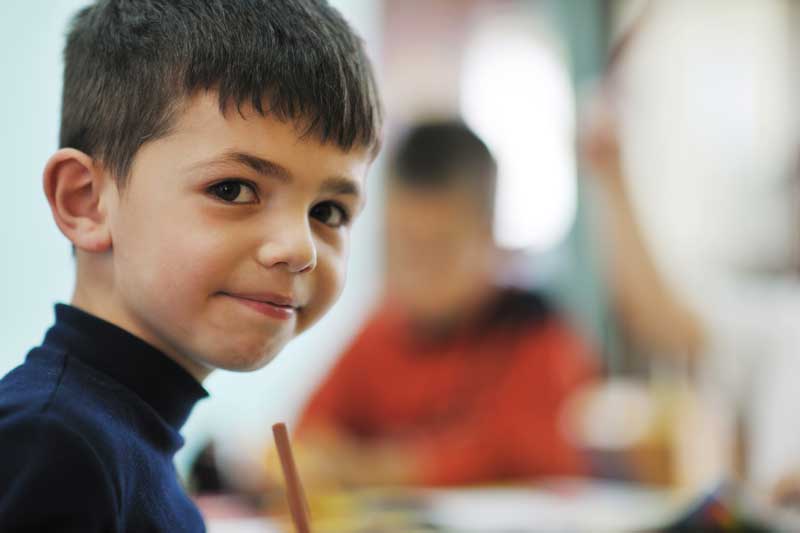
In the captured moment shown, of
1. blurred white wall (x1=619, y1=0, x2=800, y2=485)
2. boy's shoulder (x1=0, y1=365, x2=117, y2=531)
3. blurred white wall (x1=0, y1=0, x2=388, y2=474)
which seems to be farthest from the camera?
blurred white wall (x1=619, y1=0, x2=800, y2=485)

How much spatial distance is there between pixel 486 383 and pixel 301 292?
0.90 meters

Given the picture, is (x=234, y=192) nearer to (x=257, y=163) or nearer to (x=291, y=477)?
(x=257, y=163)

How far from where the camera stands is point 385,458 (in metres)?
1.20

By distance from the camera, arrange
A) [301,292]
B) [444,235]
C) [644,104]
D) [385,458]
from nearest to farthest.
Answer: [301,292] < [385,458] < [444,235] < [644,104]

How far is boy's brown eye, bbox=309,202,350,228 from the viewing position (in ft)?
1.67

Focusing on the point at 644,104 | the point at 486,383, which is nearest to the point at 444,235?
the point at 486,383

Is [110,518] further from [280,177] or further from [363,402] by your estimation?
[363,402]

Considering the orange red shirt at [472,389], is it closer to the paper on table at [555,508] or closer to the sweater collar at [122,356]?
the paper on table at [555,508]

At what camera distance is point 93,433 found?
40cm

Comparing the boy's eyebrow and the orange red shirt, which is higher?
the boy's eyebrow

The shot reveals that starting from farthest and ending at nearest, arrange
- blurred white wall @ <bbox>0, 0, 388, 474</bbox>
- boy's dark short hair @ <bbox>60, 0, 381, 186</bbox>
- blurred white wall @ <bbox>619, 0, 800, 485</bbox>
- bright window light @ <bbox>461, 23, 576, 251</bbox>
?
blurred white wall @ <bbox>619, 0, 800, 485</bbox> → bright window light @ <bbox>461, 23, 576, 251</bbox> → blurred white wall @ <bbox>0, 0, 388, 474</bbox> → boy's dark short hair @ <bbox>60, 0, 381, 186</bbox>

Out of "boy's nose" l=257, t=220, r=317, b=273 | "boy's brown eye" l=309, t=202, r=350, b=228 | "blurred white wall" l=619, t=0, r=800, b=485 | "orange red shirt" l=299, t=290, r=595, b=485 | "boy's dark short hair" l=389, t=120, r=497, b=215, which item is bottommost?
"orange red shirt" l=299, t=290, r=595, b=485

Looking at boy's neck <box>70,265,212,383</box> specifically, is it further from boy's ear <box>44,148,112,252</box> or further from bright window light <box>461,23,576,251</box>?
bright window light <box>461,23,576,251</box>

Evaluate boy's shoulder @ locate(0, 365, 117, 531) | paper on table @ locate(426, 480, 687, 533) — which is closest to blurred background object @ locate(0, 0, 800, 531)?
paper on table @ locate(426, 480, 687, 533)
